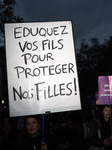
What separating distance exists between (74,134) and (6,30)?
302cm

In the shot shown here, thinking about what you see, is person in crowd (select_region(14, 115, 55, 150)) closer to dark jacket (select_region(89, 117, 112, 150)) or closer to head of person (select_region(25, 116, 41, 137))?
head of person (select_region(25, 116, 41, 137))

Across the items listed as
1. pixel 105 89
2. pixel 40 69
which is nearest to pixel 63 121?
pixel 105 89

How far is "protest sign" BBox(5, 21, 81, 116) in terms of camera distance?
8.25ft

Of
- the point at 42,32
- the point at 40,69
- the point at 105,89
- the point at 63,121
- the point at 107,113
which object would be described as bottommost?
the point at 63,121

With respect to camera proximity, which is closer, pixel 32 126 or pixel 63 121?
pixel 32 126

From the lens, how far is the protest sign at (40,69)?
2.52 meters

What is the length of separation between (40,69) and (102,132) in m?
1.99

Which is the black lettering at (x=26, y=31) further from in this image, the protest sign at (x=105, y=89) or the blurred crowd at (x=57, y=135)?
the protest sign at (x=105, y=89)

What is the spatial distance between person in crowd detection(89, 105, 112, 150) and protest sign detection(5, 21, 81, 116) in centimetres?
119

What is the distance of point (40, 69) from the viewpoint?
2.61 metres

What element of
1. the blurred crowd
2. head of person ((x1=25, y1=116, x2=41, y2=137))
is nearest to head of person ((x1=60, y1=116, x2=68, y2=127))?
the blurred crowd

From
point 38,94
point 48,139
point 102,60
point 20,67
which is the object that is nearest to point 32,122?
point 48,139

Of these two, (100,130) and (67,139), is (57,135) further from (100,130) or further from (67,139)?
(100,130)

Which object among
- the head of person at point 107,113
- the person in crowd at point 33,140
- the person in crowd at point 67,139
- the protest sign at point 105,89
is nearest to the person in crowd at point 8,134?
the person in crowd at point 67,139
